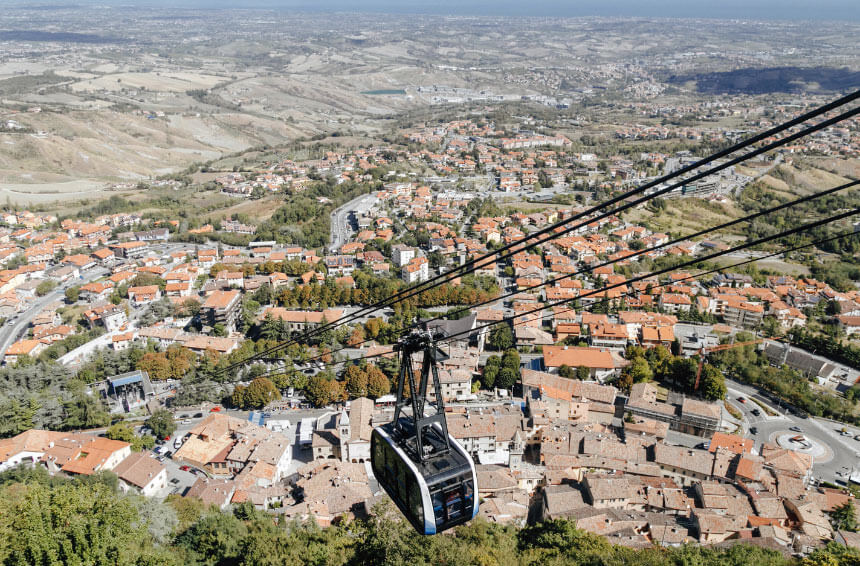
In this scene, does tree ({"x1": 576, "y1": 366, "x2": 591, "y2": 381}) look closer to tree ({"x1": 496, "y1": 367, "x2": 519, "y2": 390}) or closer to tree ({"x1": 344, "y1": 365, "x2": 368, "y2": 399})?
tree ({"x1": 496, "y1": 367, "x2": 519, "y2": 390})

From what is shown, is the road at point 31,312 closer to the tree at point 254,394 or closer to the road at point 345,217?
the tree at point 254,394

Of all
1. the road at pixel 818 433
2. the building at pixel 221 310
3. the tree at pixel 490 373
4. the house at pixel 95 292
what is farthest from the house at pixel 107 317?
the road at pixel 818 433

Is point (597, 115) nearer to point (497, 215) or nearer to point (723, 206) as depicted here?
point (723, 206)

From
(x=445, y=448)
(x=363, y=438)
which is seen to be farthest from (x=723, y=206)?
(x=445, y=448)

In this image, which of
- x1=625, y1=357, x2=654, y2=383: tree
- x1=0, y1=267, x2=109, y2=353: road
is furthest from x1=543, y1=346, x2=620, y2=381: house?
x1=0, y1=267, x2=109, y2=353: road

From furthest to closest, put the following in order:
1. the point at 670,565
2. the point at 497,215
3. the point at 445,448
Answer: the point at 497,215 < the point at 670,565 < the point at 445,448
